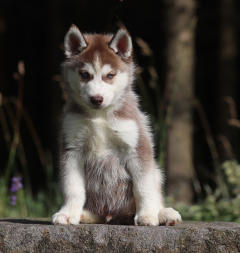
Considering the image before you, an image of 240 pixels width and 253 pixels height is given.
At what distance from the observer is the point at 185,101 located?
727 cm

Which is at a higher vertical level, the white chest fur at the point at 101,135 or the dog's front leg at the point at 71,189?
the white chest fur at the point at 101,135

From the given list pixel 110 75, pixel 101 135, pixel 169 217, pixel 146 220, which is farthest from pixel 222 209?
pixel 110 75

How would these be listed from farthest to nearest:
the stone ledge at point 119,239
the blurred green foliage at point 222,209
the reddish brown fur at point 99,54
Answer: the blurred green foliage at point 222,209 < the reddish brown fur at point 99,54 < the stone ledge at point 119,239

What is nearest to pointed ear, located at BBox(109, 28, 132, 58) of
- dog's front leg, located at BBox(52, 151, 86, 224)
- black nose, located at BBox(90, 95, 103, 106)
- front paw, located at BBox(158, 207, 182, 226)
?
black nose, located at BBox(90, 95, 103, 106)

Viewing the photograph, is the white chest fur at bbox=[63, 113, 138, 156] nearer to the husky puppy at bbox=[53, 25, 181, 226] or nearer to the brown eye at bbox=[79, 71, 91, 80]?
the husky puppy at bbox=[53, 25, 181, 226]

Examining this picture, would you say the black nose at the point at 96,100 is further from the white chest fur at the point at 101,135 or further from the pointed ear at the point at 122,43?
the pointed ear at the point at 122,43

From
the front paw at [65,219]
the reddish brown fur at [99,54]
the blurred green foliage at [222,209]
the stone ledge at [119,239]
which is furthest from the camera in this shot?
the blurred green foliage at [222,209]

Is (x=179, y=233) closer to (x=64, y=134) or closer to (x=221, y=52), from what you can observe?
(x=64, y=134)

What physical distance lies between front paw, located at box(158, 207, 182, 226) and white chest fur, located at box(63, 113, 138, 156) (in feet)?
1.76

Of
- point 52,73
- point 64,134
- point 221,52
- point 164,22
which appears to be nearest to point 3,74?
point 52,73

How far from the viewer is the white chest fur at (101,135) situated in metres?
3.83

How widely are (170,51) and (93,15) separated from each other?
18.8 feet

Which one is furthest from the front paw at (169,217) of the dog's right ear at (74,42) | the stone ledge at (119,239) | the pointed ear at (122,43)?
the dog's right ear at (74,42)

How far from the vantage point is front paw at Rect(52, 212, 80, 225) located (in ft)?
11.9
